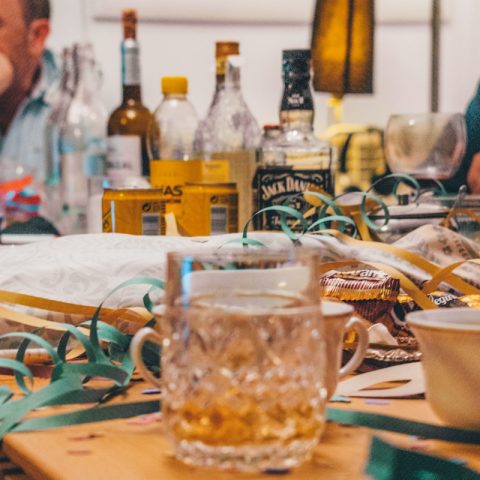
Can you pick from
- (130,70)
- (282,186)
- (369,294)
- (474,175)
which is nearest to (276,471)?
(369,294)

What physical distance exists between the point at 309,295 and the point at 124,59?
121 cm

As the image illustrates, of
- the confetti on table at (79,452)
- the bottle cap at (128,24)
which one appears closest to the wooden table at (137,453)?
the confetti on table at (79,452)

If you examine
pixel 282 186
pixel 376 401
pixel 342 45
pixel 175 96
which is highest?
pixel 342 45

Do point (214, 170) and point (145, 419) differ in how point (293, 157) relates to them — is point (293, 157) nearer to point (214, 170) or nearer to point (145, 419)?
point (214, 170)

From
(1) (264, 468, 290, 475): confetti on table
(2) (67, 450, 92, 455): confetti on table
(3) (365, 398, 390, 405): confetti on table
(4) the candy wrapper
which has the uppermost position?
(4) the candy wrapper

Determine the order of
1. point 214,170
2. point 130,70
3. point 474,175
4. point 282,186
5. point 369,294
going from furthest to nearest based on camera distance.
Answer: point 474,175 → point 130,70 → point 214,170 → point 282,186 → point 369,294

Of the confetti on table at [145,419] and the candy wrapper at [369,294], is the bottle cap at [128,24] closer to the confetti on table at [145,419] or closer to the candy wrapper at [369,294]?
the candy wrapper at [369,294]

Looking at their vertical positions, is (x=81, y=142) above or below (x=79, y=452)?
above

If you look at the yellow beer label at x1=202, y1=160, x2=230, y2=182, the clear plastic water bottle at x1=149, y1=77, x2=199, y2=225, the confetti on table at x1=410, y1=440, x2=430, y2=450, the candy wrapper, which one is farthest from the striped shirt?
the confetti on table at x1=410, y1=440, x2=430, y2=450

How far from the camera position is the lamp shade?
6.30 ft

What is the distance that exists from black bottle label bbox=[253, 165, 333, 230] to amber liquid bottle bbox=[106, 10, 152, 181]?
433mm

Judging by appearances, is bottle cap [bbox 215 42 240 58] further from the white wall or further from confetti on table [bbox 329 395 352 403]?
confetti on table [bbox 329 395 352 403]

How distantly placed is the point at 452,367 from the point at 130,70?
1.20 metres

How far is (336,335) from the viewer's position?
0.52 meters
